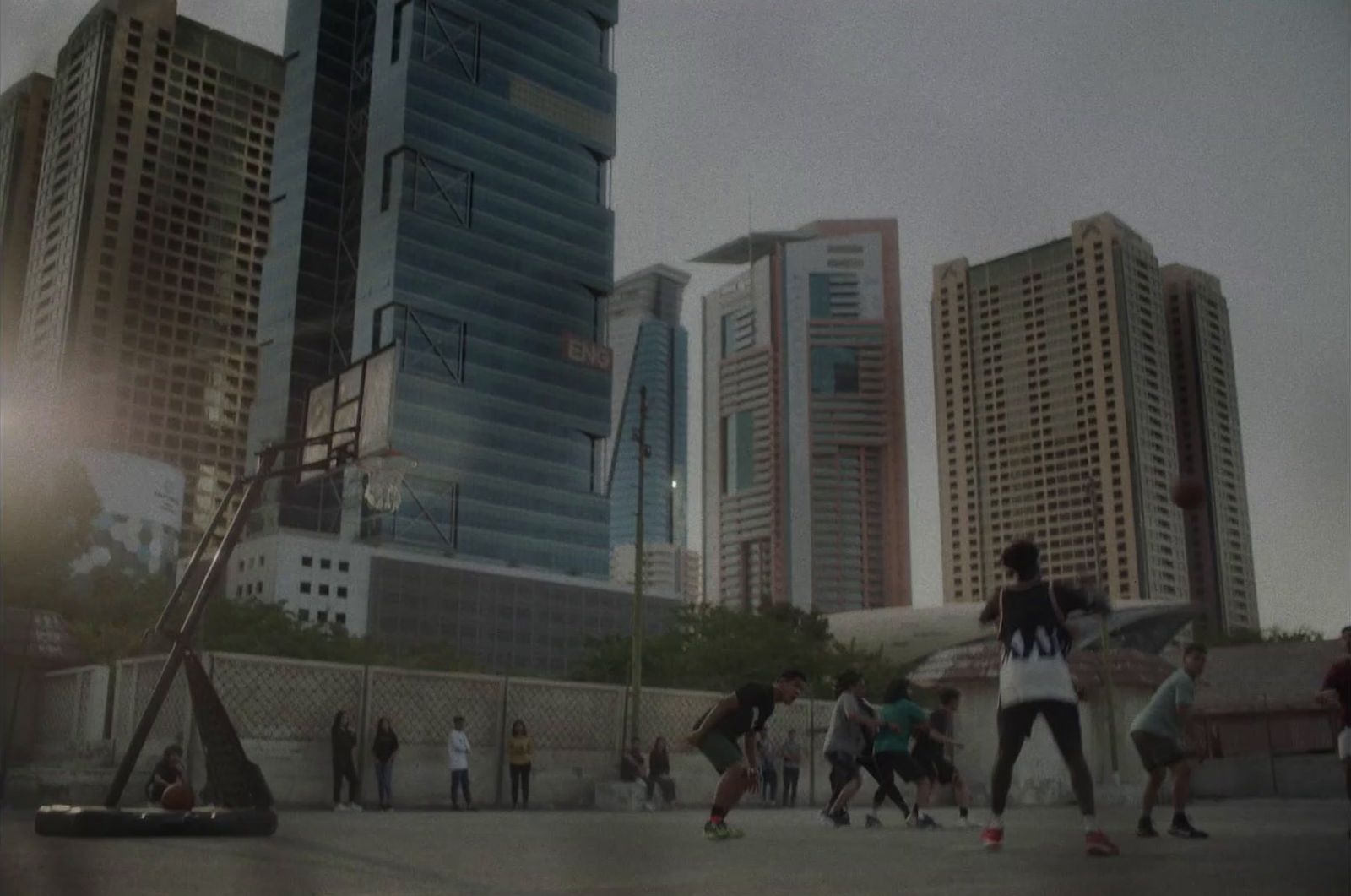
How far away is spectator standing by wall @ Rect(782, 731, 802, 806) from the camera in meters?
18.2

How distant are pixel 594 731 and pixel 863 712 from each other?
7813mm

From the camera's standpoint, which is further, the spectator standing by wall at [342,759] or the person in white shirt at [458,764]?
the person in white shirt at [458,764]

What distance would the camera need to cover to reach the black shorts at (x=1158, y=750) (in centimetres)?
792

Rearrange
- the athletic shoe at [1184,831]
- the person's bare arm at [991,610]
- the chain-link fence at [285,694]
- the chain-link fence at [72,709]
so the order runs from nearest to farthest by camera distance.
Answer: the person's bare arm at [991,610], the athletic shoe at [1184,831], the chain-link fence at [285,694], the chain-link fence at [72,709]

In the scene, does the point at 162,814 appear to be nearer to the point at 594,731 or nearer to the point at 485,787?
the point at 485,787

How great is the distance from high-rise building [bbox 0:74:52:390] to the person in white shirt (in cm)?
970

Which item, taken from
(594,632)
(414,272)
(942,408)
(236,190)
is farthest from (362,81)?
(942,408)

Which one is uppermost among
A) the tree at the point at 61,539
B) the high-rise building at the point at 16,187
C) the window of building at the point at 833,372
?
the window of building at the point at 833,372

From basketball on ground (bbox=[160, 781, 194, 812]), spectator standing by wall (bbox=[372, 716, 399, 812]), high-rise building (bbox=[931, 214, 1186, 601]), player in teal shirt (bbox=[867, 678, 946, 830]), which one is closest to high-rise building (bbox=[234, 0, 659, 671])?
spectator standing by wall (bbox=[372, 716, 399, 812])

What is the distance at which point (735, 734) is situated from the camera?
7.71 meters

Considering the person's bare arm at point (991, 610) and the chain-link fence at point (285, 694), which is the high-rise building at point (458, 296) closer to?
the chain-link fence at point (285, 694)

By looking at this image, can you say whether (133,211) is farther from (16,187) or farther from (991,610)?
(991,610)

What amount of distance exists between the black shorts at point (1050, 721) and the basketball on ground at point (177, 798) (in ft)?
15.6

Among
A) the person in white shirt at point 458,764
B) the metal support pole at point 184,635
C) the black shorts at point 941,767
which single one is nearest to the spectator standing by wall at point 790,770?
the person in white shirt at point 458,764
